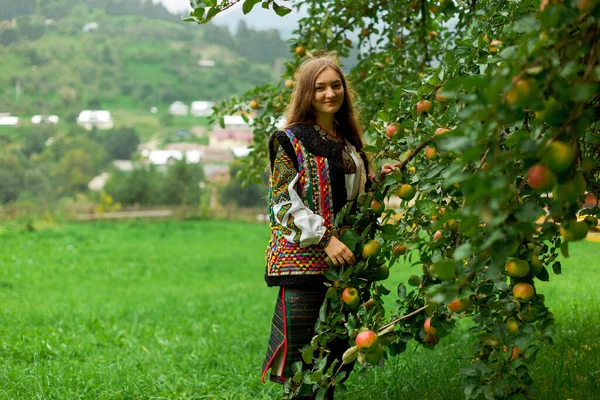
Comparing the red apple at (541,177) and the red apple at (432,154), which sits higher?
the red apple at (541,177)

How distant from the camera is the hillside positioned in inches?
1825

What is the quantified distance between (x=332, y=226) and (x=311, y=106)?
422 millimetres

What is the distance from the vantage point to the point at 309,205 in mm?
2129

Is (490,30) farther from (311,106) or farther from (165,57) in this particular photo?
(165,57)

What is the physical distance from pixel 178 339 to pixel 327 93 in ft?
9.41

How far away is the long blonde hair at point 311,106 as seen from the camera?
2230mm

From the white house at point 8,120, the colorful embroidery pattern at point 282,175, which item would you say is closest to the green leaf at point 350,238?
the colorful embroidery pattern at point 282,175

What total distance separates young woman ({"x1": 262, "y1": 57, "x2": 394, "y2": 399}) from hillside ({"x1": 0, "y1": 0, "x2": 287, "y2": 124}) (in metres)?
43.3

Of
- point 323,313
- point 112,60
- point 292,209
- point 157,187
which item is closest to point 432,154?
point 292,209

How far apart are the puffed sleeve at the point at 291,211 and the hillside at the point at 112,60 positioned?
43.4m

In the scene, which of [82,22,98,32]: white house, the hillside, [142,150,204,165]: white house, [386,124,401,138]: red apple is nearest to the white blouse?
[386,124,401,138]: red apple

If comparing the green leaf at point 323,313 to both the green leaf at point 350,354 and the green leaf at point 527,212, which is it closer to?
the green leaf at point 350,354

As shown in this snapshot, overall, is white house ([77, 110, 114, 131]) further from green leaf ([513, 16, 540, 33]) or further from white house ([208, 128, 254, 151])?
green leaf ([513, 16, 540, 33])

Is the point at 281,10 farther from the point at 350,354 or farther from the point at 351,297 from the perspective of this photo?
the point at 350,354
